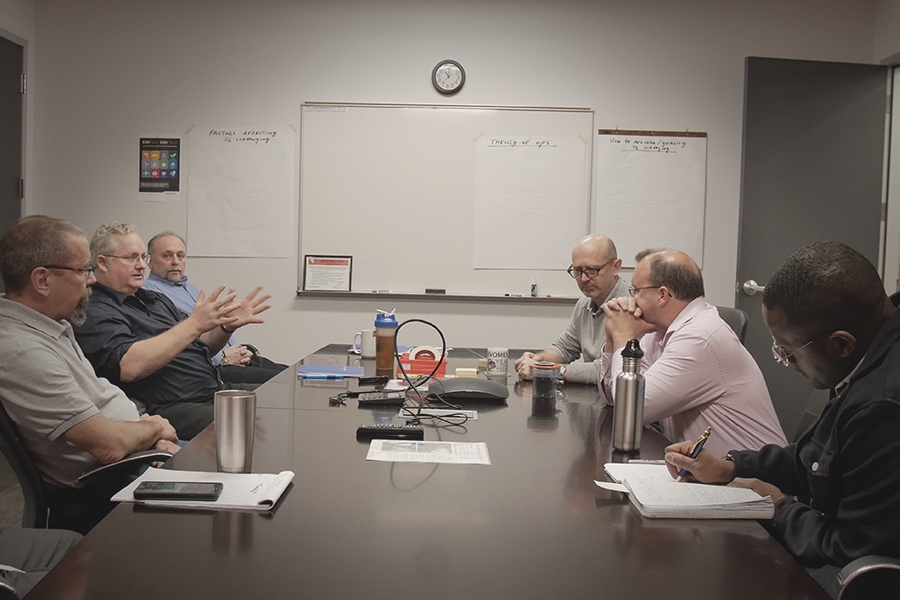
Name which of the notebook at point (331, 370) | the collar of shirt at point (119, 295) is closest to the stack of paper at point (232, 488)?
the notebook at point (331, 370)

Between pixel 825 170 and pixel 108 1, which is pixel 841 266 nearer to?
pixel 825 170

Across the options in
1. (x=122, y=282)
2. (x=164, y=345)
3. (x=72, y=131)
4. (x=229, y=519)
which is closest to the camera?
(x=229, y=519)

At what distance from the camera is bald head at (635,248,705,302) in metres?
2.19

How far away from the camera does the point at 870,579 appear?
3.57ft

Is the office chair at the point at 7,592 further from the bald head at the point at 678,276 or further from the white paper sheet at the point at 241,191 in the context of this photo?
the white paper sheet at the point at 241,191

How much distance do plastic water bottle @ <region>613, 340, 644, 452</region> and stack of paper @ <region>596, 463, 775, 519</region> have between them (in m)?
0.21

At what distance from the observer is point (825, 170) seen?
13.7 ft

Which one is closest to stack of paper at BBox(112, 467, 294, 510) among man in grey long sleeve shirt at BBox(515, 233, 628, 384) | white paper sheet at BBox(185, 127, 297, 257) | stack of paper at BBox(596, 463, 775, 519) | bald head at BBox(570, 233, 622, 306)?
stack of paper at BBox(596, 463, 775, 519)

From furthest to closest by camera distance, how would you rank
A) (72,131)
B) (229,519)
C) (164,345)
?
(72,131), (164,345), (229,519)

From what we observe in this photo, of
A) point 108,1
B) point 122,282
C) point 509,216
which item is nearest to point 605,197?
point 509,216

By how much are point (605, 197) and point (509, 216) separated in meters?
0.62

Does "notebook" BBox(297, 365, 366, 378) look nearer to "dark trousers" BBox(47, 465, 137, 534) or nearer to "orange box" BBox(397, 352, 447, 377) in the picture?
"orange box" BBox(397, 352, 447, 377)

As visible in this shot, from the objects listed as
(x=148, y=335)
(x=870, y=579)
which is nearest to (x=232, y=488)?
(x=870, y=579)

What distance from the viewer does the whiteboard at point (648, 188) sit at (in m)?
4.34
